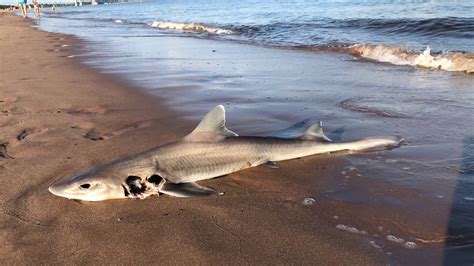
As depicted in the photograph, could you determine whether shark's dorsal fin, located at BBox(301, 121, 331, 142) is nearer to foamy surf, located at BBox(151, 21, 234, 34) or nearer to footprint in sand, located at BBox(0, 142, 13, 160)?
footprint in sand, located at BBox(0, 142, 13, 160)

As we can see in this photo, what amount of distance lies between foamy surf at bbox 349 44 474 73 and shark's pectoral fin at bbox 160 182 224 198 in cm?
850

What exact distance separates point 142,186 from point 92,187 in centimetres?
40

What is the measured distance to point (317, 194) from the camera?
3.76 metres

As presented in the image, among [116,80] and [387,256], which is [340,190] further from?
[116,80]

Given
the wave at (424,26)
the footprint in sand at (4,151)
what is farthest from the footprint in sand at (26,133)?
the wave at (424,26)

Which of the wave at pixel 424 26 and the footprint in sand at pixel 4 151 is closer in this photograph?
the footprint in sand at pixel 4 151

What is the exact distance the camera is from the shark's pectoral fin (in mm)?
3578

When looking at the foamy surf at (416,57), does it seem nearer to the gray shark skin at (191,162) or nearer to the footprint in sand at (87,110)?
the gray shark skin at (191,162)

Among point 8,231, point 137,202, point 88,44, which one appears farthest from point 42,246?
point 88,44

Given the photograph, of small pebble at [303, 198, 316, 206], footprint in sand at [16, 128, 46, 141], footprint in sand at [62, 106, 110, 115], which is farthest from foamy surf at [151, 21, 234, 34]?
small pebble at [303, 198, 316, 206]

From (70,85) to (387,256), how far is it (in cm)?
703

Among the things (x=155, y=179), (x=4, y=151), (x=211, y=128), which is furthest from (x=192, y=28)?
(x=155, y=179)

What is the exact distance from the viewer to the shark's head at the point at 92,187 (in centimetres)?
355

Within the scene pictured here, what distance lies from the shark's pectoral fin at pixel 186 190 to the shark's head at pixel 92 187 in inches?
14.6
